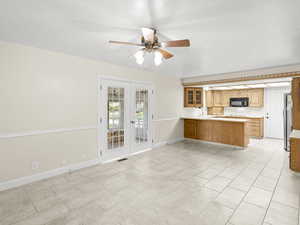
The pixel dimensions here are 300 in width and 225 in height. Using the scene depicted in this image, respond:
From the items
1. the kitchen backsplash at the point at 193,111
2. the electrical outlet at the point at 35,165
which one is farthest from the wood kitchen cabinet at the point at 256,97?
the electrical outlet at the point at 35,165

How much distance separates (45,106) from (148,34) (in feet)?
7.84

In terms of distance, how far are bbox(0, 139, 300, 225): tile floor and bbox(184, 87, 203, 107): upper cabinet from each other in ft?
9.83

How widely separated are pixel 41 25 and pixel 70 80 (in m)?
1.28

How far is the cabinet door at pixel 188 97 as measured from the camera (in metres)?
6.33

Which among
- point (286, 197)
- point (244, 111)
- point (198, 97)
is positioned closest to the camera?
point (286, 197)

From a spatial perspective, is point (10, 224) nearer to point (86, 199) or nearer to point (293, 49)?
point (86, 199)

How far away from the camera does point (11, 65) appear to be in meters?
2.66

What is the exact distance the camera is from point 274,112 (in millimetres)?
6570

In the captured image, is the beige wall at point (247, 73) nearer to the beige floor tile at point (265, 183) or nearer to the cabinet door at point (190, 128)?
the cabinet door at point (190, 128)

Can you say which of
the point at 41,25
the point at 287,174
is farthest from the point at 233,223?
the point at 41,25

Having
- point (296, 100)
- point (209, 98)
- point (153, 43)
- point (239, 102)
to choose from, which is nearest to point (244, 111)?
point (239, 102)

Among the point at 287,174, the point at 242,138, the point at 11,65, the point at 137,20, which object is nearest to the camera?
the point at 137,20

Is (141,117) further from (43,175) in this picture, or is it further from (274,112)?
(274,112)

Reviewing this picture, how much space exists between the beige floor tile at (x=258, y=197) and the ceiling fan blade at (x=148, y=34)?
2.72m
